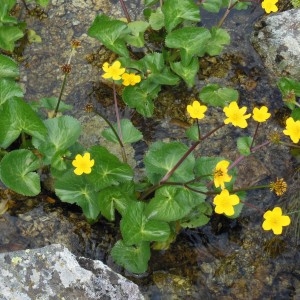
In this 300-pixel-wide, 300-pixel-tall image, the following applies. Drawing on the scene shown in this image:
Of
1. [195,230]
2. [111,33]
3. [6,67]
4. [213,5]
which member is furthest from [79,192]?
[213,5]

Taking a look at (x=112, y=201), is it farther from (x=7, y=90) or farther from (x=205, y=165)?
(x=7, y=90)

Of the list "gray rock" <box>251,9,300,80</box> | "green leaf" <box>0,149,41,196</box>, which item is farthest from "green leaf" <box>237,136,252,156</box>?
"gray rock" <box>251,9,300,80</box>

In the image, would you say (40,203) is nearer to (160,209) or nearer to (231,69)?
(160,209)

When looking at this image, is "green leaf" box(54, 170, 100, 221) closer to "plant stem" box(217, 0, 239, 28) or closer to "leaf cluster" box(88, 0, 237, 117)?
"leaf cluster" box(88, 0, 237, 117)

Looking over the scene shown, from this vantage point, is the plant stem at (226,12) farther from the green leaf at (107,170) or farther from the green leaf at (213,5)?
the green leaf at (107,170)

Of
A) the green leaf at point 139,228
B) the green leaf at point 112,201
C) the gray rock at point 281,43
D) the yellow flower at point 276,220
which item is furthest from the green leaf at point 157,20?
the yellow flower at point 276,220

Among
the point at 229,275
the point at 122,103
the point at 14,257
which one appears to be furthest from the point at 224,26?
the point at 14,257
